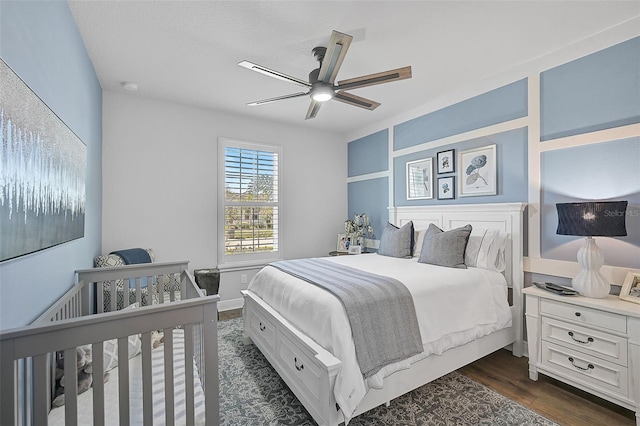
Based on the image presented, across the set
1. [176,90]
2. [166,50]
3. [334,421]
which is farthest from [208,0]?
[334,421]

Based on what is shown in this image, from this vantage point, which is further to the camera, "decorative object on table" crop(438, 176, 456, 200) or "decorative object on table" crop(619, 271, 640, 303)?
"decorative object on table" crop(438, 176, 456, 200)

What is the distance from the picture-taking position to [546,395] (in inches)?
82.7

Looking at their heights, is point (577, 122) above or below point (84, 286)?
above

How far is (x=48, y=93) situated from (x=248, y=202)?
276 centimetres

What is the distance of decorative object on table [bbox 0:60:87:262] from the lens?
101 cm

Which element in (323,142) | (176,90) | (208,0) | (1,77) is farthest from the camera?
(323,142)

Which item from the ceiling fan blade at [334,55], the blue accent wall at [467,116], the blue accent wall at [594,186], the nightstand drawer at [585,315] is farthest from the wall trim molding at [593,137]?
the ceiling fan blade at [334,55]

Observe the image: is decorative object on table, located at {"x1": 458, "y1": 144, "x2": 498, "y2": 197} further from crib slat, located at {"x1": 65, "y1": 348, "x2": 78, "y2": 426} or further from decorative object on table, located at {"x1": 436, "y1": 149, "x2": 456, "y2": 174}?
crib slat, located at {"x1": 65, "y1": 348, "x2": 78, "y2": 426}

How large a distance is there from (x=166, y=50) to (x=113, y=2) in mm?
565

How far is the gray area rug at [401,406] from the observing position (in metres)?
1.84

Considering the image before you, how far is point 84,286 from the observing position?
204cm

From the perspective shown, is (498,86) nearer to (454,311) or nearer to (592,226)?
(592,226)

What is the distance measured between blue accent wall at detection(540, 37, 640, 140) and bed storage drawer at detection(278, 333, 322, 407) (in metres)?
2.77

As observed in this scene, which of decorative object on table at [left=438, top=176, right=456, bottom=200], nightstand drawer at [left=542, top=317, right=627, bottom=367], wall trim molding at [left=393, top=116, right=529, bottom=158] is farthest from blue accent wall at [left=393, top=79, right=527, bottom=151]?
nightstand drawer at [left=542, top=317, right=627, bottom=367]
